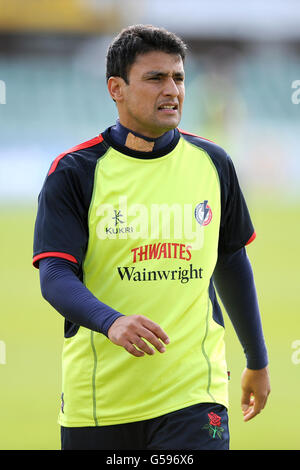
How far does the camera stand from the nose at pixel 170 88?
282 cm

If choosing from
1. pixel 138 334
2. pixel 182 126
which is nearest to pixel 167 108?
pixel 138 334

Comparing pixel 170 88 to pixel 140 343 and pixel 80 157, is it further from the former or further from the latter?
A: pixel 140 343

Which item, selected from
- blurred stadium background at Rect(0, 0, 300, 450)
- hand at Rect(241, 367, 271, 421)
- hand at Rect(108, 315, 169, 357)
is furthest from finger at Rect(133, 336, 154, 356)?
blurred stadium background at Rect(0, 0, 300, 450)

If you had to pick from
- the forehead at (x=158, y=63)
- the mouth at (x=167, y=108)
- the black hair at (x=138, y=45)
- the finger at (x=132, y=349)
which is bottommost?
the finger at (x=132, y=349)

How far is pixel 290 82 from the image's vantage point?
25.9 meters

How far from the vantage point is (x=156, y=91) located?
284 centimetres

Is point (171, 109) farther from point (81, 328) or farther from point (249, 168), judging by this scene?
point (249, 168)

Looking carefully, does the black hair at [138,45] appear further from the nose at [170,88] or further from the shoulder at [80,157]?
the shoulder at [80,157]

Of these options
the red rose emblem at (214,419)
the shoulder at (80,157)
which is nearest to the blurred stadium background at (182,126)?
the red rose emblem at (214,419)

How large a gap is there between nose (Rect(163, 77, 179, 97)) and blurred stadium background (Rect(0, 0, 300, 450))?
2695 millimetres

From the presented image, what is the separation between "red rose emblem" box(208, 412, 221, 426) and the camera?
2772 mm

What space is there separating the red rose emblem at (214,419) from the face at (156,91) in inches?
39.5

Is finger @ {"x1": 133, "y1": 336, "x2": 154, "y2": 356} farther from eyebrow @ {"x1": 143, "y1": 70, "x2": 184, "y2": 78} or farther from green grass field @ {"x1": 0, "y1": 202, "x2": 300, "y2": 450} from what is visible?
green grass field @ {"x1": 0, "y1": 202, "x2": 300, "y2": 450}

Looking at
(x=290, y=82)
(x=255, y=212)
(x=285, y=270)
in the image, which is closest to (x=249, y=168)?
(x=255, y=212)
